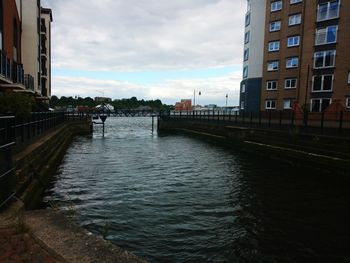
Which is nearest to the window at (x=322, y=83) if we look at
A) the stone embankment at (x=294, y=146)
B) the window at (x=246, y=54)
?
the stone embankment at (x=294, y=146)

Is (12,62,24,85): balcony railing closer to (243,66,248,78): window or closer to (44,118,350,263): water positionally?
(44,118,350,263): water

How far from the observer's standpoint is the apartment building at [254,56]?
45281 mm

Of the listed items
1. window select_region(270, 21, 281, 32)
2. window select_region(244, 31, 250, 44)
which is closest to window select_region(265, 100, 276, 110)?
window select_region(270, 21, 281, 32)

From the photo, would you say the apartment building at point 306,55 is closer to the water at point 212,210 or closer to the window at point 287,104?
the window at point 287,104

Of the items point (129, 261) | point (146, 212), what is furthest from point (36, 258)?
point (146, 212)

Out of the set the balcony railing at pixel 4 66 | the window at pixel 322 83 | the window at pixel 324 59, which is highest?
the window at pixel 324 59

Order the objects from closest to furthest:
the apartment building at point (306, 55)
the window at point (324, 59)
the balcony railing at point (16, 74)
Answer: the balcony railing at point (16, 74)
the apartment building at point (306, 55)
the window at point (324, 59)

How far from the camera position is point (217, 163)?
17938mm

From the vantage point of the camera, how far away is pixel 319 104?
115 ft

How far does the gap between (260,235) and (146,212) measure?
3210mm

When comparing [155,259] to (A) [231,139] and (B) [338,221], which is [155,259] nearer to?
(B) [338,221]

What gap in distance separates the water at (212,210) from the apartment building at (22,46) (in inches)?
408

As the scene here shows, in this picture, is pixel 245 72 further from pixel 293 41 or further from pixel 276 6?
pixel 276 6

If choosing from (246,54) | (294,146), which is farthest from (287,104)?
(294,146)
